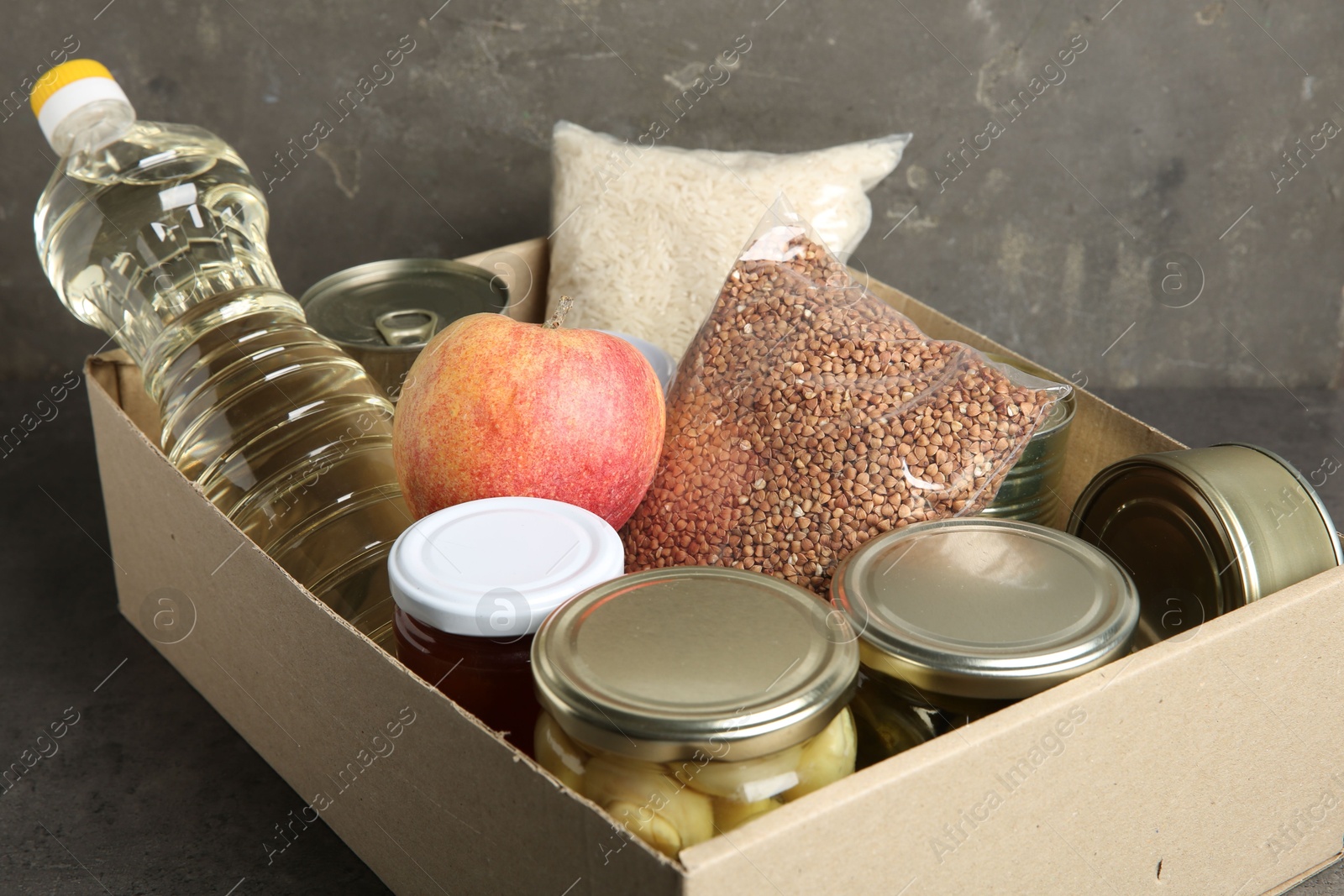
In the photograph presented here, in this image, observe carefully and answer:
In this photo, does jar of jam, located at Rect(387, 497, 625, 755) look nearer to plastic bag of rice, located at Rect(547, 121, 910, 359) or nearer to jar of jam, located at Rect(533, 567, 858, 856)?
jar of jam, located at Rect(533, 567, 858, 856)

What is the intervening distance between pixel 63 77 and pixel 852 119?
2.85 feet

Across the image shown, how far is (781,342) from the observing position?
864 mm

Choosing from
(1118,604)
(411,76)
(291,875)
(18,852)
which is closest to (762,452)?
(1118,604)

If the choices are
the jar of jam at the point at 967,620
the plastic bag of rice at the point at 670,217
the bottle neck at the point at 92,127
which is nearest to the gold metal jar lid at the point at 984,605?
the jar of jam at the point at 967,620

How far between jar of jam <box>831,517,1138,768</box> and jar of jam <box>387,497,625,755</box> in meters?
0.16

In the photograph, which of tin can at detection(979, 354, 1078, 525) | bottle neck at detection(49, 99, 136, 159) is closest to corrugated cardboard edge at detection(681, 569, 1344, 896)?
tin can at detection(979, 354, 1078, 525)

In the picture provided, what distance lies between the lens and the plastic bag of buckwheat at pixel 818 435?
0.80m

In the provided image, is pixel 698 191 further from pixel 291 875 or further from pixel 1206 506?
pixel 291 875

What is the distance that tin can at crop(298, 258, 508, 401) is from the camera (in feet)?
3.59

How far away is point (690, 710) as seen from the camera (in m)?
0.57

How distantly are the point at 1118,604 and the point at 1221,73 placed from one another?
102 cm

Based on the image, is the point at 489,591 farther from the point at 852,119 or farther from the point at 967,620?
the point at 852,119

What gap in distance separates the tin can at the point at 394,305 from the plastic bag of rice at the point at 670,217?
10 centimetres

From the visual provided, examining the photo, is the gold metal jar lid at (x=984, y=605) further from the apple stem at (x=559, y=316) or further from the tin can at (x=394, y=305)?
the tin can at (x=394, y=305)
